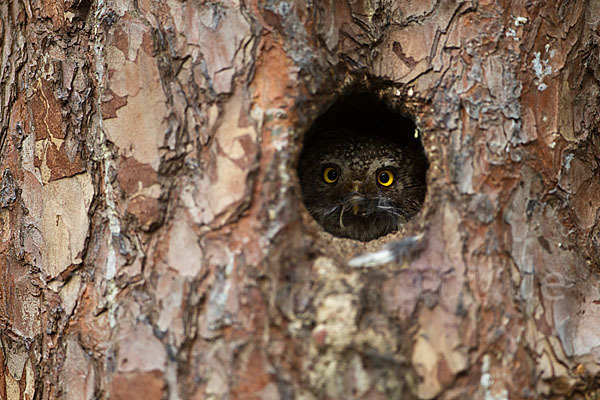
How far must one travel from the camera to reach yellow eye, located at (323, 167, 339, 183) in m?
3.41

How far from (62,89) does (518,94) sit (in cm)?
163

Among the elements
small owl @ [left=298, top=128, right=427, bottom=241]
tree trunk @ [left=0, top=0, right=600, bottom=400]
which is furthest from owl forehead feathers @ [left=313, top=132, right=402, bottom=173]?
tree trunk @ [left=0, top=0, right=600, bottom=400]

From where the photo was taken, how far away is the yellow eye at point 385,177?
339 cm

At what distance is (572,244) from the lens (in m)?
2.22

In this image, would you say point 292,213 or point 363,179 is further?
point 363,179

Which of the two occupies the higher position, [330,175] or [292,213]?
[330,175]

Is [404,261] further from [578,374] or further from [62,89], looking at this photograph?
[62,89]

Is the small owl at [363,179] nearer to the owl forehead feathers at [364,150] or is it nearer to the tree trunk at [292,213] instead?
the owl forehead feathers at [364,150]

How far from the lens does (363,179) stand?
3.36m

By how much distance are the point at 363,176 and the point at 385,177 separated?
0.44 ft

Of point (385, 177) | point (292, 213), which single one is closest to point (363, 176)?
point (385, 177)

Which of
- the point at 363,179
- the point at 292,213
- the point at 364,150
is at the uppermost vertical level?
the point at 364,150

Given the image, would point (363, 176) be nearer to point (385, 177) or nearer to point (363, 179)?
point (363, 179)

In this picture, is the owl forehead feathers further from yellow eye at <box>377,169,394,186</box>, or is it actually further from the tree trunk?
the tree trunk
